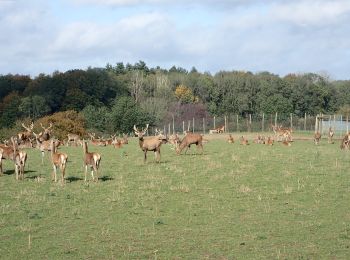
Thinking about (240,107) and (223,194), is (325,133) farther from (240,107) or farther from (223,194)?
(223,194)

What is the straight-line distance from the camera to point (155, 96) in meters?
91.0

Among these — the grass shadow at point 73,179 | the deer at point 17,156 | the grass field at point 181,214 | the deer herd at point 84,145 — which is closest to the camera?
the grass field at point 181,214

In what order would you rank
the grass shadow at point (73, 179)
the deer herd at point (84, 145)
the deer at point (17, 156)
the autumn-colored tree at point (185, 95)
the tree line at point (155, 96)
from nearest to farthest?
1. the deer herd at point (84, 145)
2. the grass shadow at point (73, 179)
3. the deer at point (17, 156)
4. the tree line at point (155, 96)
5. the autumn-colored tree at point (185, 95)

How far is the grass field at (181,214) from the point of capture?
10156 millimetres

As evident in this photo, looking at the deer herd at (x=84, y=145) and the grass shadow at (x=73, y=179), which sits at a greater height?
the deer herd at (x=84, y=145)

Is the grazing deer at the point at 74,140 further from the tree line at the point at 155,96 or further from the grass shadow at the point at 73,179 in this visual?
the grass shadow at the point at 73,179

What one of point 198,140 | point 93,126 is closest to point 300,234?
point 198,140

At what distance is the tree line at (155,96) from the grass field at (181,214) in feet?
155

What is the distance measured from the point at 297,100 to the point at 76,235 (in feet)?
261

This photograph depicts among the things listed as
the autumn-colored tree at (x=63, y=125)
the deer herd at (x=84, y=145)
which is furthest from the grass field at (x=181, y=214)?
the autumn-colored tree at (x=63, y=125)

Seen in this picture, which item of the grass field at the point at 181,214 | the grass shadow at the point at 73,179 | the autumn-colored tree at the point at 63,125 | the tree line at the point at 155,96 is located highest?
the tree line at the point at 155,96

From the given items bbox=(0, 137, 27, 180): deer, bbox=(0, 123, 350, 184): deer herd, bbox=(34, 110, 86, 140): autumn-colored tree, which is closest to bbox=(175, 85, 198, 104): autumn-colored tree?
bbox=(34, 110, 86, 140): autumn-colored tree

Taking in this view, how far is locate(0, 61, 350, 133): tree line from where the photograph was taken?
2803 inches

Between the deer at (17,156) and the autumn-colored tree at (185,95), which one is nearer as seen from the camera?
the deer at (17,156)
